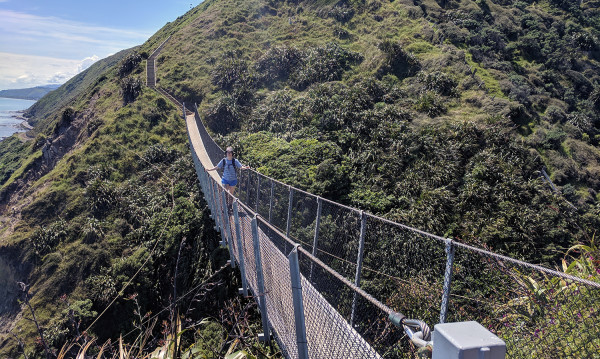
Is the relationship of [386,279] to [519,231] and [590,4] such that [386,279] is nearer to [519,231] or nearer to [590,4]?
[519,231]

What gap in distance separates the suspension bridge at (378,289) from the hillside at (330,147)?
175 centimetres

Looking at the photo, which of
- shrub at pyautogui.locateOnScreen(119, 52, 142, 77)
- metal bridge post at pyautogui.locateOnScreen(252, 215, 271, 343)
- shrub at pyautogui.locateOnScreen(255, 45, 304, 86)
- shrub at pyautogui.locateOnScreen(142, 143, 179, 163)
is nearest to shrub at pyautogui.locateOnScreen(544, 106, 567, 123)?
shrub at pyautogui.locateOnScreen(255, 45, 304, 86)

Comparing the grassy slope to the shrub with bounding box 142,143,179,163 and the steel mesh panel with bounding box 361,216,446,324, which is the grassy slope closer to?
the steel mesh panel with bounding box 361,216,446,324

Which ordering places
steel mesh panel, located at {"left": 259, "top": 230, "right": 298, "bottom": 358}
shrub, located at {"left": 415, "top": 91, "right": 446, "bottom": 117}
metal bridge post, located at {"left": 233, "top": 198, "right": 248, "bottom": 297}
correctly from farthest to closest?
shrub, located at {"left": 415, "top": 91, "right": 446, "bottom": 117} < metal bridge post, located at {"left": 233, "top": 198, "right": 248, "bottom": 297} < steel mesh panel, located at {"left": 259, "top": 230, "right": 298, "bottom": 358}

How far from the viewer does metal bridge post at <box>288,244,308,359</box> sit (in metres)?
2.35

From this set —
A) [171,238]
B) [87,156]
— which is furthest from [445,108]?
[87,156]

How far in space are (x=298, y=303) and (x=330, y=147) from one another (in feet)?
40.1

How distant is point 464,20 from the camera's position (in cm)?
2450

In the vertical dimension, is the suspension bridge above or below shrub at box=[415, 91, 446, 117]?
below

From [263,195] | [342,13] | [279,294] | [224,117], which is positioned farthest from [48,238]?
[342,13]

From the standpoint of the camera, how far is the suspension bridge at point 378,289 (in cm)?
218

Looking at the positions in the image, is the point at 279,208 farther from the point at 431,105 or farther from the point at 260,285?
the point at 431,105

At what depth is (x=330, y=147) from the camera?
1434cm

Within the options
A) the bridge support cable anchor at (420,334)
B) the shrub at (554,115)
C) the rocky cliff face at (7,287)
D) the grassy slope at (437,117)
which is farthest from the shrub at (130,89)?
the bridge support cable anchor at (420,334)
